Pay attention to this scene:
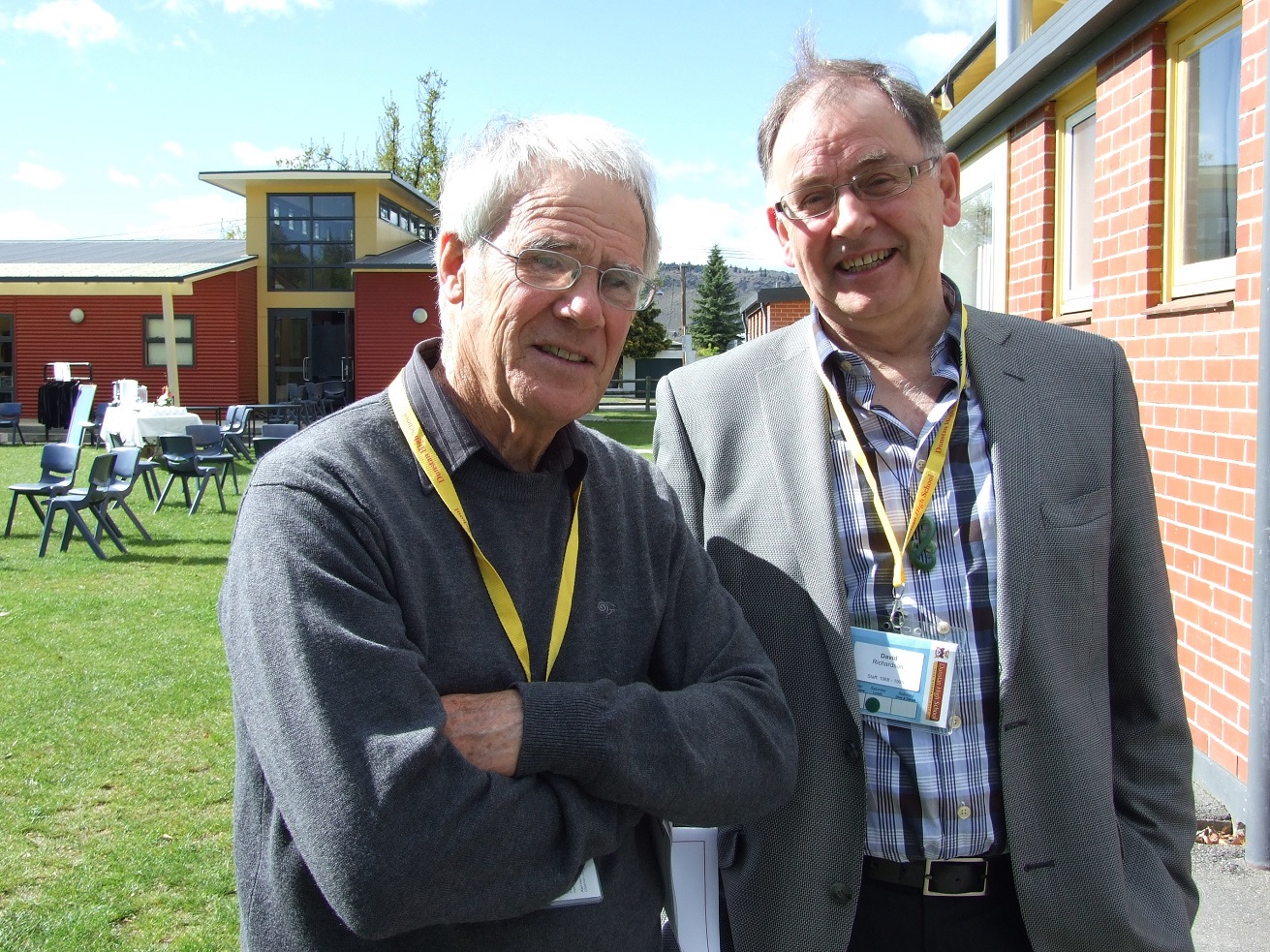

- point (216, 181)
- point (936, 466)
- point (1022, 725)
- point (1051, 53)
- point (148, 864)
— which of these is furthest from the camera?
point (216, 181)

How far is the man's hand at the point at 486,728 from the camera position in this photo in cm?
149

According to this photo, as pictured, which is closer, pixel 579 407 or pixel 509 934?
pixel 509 934

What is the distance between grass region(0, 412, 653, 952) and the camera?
3818mm

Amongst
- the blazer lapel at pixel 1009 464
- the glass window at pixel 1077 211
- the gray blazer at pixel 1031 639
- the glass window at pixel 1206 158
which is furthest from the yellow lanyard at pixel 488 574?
the glass window at pixel 1077 211

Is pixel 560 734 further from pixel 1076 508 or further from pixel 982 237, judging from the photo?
pixel 982 237

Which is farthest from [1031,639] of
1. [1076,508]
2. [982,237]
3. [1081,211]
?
[982,237]

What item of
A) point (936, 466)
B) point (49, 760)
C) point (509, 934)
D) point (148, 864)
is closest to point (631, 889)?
point (509, 934)

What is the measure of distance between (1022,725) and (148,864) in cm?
378

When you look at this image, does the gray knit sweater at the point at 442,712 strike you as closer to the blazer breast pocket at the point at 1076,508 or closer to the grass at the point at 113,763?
the blazer breast pocket at the point at 1076,508

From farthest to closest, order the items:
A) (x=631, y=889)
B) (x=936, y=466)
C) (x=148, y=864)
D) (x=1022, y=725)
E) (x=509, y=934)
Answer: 1. (x=148, y=864)
2. (x=936, y=466)
3. (x=1022, y=725)
4. (x=631, y=889)
5. (x=509, y=934)

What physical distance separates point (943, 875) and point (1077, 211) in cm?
482

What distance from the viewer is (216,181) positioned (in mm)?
28781

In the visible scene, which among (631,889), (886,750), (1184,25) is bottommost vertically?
(631,889)

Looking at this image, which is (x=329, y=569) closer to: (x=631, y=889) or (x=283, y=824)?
(x=283, y=824)
